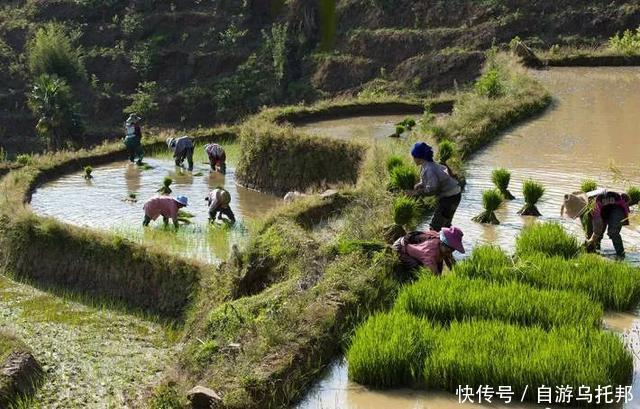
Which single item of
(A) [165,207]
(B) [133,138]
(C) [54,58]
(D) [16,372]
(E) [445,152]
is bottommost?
(D) [16,372]

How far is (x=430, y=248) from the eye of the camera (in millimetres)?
7203

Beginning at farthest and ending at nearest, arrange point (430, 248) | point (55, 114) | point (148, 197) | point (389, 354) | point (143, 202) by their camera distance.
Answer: point (55, 114)
point (148, 197)
point (143, 202)
point (430, 248)
point (389, 354)

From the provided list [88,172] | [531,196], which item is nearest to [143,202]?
[88,172]

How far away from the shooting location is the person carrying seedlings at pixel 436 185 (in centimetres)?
811

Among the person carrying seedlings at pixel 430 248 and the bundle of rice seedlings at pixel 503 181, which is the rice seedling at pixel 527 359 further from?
the bundle of rice seedlings at pixel 503 181

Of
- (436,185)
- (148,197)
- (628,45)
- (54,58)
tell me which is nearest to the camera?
(436,185)

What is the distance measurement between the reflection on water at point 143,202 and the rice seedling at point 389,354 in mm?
5377

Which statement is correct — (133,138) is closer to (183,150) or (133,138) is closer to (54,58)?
(183,150)

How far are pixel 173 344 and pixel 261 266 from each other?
1844 millimetres

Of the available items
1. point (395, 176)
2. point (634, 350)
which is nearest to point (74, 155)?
point (395, 176)

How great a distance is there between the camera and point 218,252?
11297mm

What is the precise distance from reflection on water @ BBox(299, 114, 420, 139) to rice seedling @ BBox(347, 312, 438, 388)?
1100 cm

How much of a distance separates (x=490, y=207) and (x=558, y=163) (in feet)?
10.4

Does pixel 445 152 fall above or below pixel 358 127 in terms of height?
above
